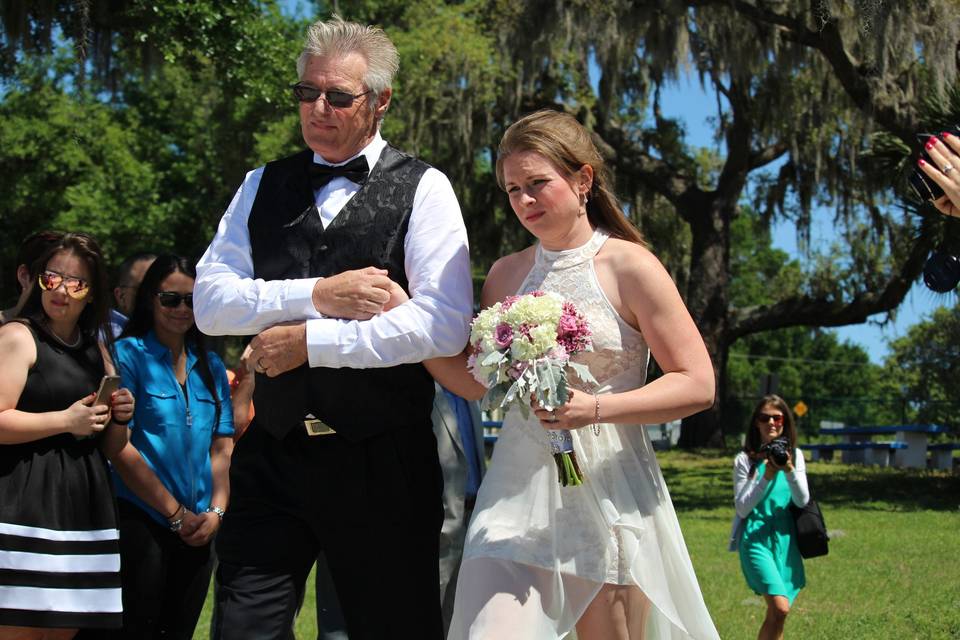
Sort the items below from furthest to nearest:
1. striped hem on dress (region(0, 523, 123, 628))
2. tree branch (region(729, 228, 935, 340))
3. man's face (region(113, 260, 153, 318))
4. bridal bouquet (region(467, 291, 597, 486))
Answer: tree branch (region(729, 228, 935, 340)) < man's face (region(113, 260, 153, 318)) < striped hem on dress (region(0, 523, 123, 628)) < bridal bouquet (region(467, 291, 597, 486))

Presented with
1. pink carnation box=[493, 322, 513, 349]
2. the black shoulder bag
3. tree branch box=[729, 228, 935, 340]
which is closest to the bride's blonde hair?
pink carnation box=[493, 322, 513, 349]

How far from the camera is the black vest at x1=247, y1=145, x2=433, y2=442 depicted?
11.5 feet

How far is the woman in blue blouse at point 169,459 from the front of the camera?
4871mm

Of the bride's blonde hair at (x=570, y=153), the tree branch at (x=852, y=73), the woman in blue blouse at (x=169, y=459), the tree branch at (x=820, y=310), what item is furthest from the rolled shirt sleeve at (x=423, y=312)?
the tree branch at (x=820, y=310)

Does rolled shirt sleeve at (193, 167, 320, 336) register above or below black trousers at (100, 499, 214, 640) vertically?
above

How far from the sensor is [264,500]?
138 inches

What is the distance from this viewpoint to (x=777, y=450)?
7449 millimetres

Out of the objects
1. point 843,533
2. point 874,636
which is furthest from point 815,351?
point 874,636

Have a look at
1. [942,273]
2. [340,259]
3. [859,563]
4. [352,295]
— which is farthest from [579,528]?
[859,563]

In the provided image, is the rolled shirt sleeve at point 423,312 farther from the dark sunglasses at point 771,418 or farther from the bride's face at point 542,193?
the dark sunglasses at point 771,418

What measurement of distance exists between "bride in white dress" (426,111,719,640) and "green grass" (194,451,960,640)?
443 centimetres

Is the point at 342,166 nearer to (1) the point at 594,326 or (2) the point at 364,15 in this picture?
(1) the point at 594,326

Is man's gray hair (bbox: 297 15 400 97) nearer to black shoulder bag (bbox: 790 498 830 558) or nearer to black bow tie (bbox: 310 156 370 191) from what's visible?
black bow tie (bbox: 310 156 370 191)

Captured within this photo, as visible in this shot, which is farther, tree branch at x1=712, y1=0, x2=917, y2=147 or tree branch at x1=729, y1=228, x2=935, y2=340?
tree branch at x1=729, y1=228, x2=935, y2=340
